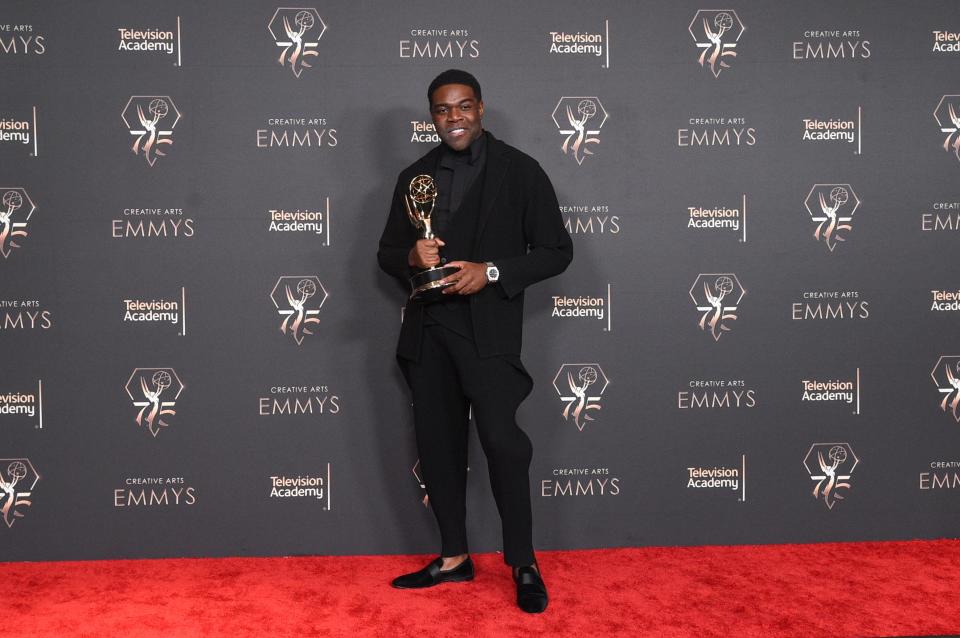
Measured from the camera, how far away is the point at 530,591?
8.73 ft

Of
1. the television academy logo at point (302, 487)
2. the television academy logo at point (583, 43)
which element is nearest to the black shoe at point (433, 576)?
the television academy logo at point (302, 487)

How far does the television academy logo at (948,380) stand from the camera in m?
3.38

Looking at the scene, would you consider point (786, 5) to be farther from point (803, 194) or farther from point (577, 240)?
point (577, 240)

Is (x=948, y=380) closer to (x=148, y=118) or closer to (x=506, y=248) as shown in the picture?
(x=506, y=248)

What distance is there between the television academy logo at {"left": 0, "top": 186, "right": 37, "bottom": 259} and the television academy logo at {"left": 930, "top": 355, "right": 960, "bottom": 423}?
394cm

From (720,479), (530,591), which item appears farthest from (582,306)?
(530,591)

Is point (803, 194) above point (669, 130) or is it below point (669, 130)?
below

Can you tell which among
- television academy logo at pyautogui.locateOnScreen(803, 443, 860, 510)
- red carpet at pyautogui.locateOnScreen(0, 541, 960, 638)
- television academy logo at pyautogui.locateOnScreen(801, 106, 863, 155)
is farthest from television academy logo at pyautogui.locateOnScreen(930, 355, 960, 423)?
television academy logo at pyautogui.locateOnScreen(801, 106, 863, 155)

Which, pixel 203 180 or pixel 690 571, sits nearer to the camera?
pixel 690 571

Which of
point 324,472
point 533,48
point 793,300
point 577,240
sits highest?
point 533,48

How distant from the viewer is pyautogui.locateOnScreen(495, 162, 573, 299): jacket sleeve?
2707mm

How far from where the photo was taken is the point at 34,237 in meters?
3.18

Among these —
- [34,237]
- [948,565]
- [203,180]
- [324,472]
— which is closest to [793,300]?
[948,565]

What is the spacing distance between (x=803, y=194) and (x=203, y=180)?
8.45 ft
